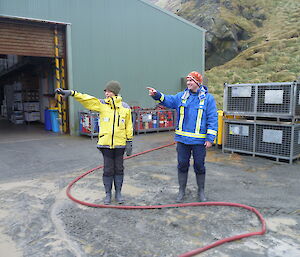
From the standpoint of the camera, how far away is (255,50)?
2683 cm

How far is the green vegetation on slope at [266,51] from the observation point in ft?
71.5

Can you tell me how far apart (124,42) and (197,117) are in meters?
9.20

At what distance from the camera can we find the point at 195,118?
4.29m

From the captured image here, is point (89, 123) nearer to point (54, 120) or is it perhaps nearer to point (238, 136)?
point (54, 120)

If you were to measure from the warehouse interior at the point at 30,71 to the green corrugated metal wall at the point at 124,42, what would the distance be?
1.67ft

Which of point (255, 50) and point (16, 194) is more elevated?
point (255, 50)

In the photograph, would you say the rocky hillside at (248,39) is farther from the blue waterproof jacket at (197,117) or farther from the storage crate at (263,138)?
the blue waterproof jacket at (197,117)

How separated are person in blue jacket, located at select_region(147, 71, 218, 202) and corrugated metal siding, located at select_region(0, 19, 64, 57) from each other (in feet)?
26.4

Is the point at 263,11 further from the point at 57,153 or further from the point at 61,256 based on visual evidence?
the point at 61,256

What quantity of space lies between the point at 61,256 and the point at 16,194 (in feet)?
7.57

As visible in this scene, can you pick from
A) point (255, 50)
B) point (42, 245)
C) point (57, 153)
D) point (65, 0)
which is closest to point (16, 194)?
point (42, 245)

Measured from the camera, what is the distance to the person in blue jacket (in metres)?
4.27

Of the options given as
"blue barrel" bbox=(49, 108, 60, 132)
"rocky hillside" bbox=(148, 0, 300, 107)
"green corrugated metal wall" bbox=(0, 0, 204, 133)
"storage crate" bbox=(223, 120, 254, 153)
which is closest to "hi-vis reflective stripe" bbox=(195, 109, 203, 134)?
"storage crate" bbox=(223, 120, 254, 153)

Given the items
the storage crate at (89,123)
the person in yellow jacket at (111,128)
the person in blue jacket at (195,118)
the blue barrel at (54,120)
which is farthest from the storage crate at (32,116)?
the person in blue jacket at (195,118)
